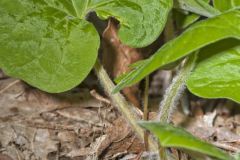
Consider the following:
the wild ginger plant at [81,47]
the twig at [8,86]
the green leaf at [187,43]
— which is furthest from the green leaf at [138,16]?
the twig at [8,86]

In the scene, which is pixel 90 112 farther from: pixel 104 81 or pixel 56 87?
pixel 56 87

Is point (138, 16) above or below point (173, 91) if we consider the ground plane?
above

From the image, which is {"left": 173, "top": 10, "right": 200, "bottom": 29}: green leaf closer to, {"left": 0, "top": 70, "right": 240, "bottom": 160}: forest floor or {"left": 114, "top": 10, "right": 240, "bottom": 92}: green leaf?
{"left": 0, "top": 70, "right": 240, "bottom": 160}: forest floor

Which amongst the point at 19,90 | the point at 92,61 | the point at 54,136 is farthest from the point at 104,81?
the point at 19,90

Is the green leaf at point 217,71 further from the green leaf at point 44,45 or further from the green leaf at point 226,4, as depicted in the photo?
the green leaf at point 44,45

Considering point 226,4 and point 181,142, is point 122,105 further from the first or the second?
point 181,142

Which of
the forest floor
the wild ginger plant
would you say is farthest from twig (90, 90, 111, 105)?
the wild ginger plant

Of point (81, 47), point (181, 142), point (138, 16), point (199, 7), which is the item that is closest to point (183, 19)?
point (199, 7)
